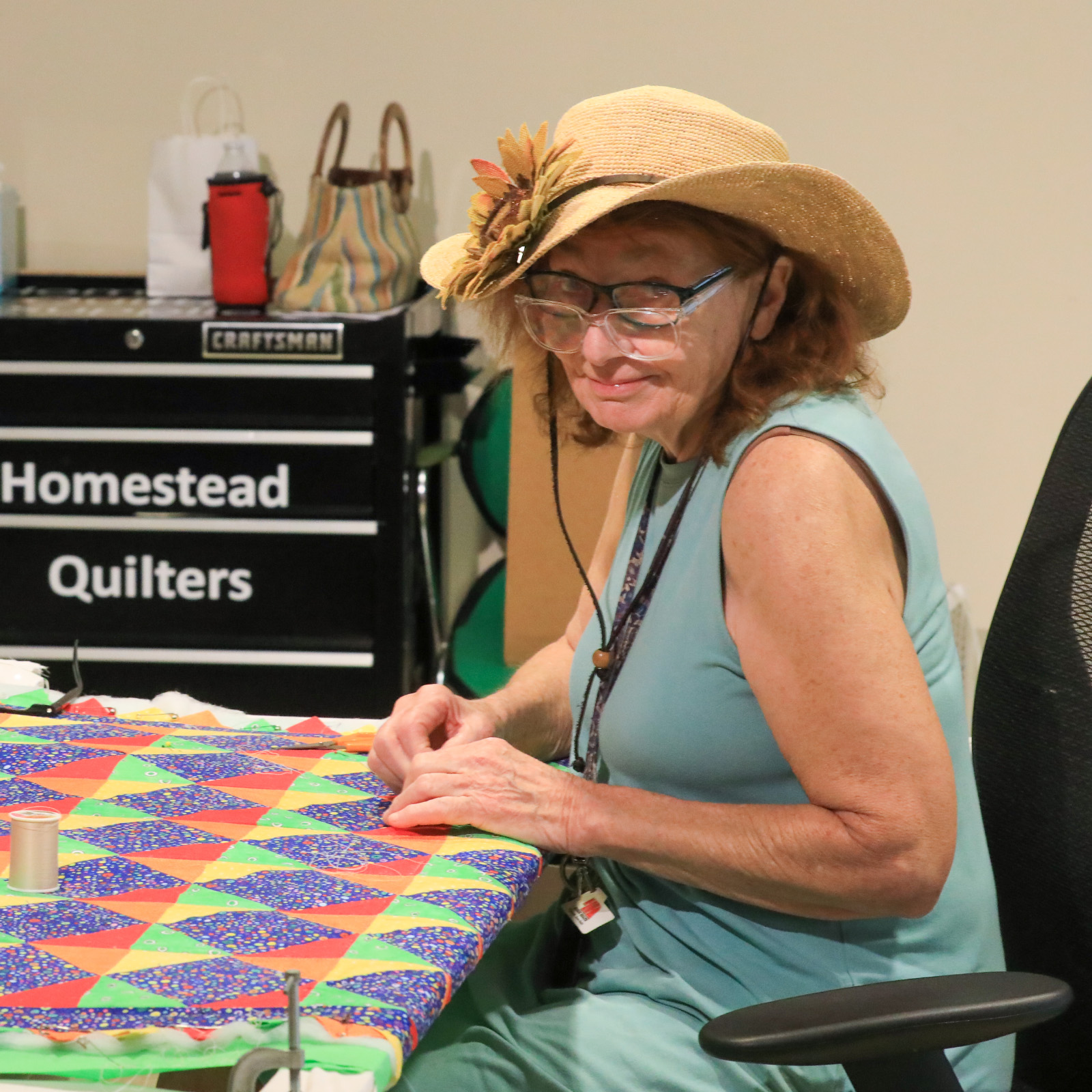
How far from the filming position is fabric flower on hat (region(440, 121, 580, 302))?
1.29m

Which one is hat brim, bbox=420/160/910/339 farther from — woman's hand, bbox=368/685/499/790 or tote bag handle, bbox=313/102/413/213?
tote bag handle, bbox=313/102/413/213

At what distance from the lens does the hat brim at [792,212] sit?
1217mm

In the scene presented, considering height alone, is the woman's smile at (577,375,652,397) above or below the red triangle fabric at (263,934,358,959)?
above

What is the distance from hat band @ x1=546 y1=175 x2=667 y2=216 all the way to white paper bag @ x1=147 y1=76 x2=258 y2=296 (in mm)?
2335

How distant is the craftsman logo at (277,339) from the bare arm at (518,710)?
5.16 feet

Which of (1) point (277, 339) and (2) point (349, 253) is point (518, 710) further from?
(2) point (349, 253)

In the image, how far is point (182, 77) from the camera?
12.3 ft

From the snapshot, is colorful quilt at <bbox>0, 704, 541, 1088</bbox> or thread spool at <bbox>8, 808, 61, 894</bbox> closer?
colorful quilt at <bbox>0, 704, 541, 1088</bbox>

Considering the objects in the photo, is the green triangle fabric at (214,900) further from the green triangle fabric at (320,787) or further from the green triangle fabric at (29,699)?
the green triangle fabric at (29,699)

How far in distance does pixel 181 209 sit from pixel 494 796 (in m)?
2.68

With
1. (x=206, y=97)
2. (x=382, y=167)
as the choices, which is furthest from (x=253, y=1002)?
(x=206, y=97)

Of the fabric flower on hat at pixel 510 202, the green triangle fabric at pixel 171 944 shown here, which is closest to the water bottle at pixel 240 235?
the fabric flower on hat at pixel 510 202

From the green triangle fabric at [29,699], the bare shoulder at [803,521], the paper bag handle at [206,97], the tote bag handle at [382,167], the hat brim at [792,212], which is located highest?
the paper bag handle at [206,97]

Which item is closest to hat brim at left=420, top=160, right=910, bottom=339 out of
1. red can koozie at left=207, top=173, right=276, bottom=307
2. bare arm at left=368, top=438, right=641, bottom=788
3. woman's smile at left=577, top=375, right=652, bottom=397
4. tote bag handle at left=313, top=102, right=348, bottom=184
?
woman's smile at left=577, top=375, right=652, bottom=397
